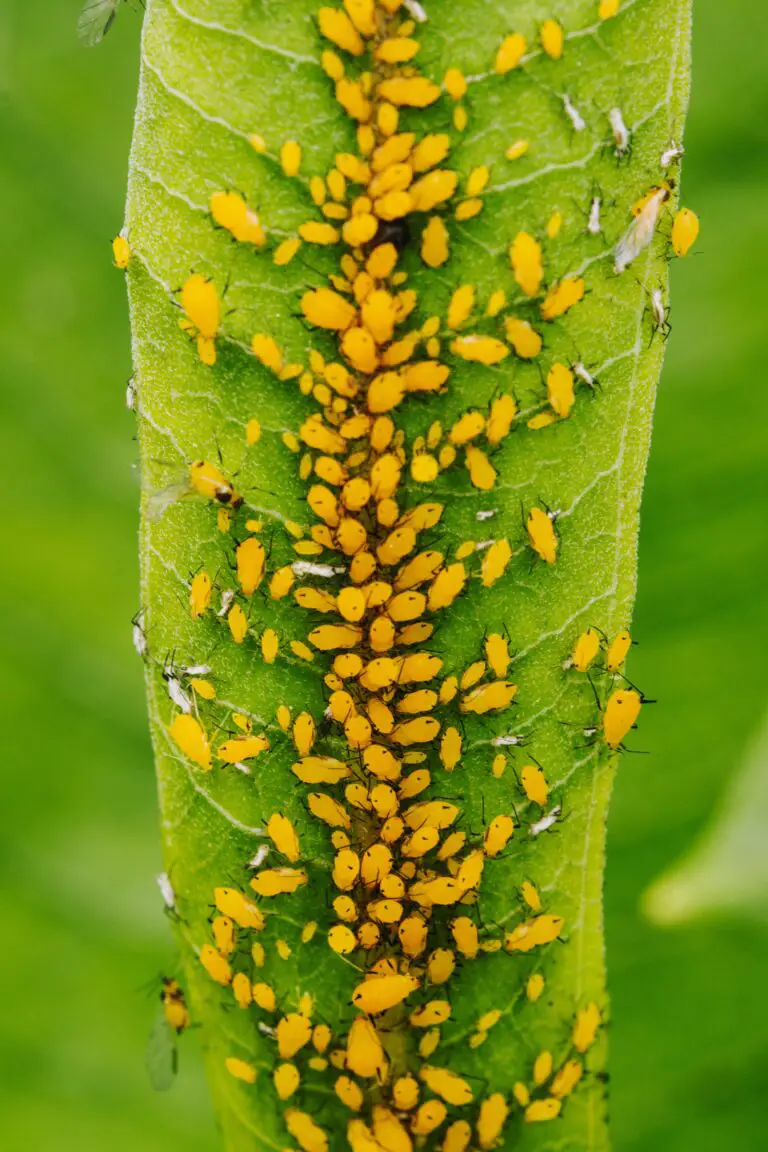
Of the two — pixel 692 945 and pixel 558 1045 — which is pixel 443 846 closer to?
pixel 558 1045

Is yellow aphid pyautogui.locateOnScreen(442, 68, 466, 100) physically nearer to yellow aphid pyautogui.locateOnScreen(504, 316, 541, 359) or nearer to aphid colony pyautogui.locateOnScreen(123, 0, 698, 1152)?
aphid colony pyautogui.locateOnScreen(123, 0, 698, 1152)

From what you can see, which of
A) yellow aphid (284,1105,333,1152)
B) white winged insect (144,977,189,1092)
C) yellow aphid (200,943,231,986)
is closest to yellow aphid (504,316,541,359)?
yellow aphid (200,943,231,986)

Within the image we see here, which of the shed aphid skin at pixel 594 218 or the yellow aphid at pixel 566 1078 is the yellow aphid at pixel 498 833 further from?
the shed aphid skin at pixel 594 218

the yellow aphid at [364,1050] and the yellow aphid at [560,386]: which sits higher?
the yellow aphid at [560,386]

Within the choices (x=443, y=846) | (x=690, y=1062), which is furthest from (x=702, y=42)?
(x=690, y=1062)

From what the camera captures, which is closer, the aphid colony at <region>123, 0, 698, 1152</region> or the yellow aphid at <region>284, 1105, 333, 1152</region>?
the aphid colony at <region>123, 0, 698, 1152</region>

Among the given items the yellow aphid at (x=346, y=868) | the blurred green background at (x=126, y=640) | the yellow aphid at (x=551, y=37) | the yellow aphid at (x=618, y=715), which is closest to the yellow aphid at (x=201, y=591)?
the yellow aphid at (x=346, y=868)
